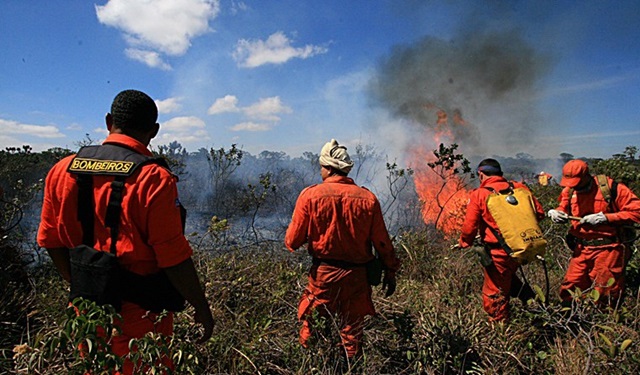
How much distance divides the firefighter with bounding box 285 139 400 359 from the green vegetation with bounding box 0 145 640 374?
0.51 ft

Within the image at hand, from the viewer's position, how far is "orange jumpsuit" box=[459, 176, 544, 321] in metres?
3.80

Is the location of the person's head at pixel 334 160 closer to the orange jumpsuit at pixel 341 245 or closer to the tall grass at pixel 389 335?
the orange jumpsuit at pixel 341 245

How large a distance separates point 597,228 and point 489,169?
1.43 m

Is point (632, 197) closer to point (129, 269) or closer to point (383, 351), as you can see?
point (383, 351)

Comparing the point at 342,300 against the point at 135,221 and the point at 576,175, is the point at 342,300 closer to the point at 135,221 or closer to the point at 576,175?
the point at 135,221

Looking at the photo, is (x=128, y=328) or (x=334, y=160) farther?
(x=334, y=160)

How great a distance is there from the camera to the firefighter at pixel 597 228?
3.96 meters

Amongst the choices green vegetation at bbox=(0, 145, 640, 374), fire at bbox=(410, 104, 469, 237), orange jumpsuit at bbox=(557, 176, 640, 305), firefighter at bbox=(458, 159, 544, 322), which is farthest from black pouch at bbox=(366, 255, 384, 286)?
fire at bbox=(410, 104, 469, 237)

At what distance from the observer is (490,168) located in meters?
3.91

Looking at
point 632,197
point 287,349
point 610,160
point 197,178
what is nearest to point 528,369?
point 287,349

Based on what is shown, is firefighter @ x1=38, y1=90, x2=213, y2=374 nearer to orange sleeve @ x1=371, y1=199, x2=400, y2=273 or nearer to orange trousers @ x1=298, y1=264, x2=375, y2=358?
orange trousers @ x1=298, y1=264, x2=375, y2=358

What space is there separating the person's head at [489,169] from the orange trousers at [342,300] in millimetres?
1843

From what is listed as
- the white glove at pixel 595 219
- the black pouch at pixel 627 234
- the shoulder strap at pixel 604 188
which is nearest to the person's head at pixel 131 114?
the white glove at pixel 595 219

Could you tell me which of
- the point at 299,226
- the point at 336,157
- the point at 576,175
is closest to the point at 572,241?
the point at 576,175
